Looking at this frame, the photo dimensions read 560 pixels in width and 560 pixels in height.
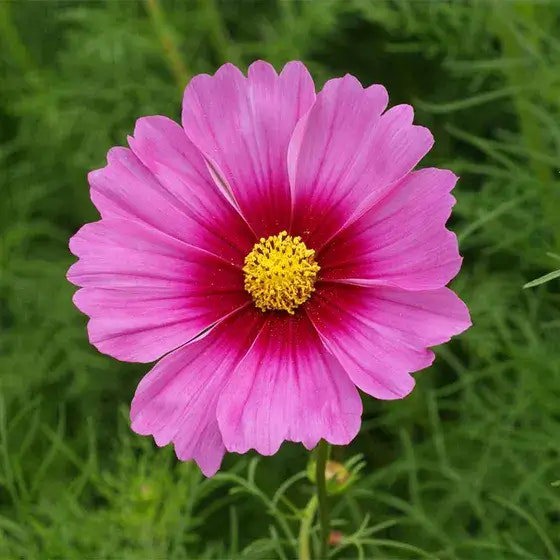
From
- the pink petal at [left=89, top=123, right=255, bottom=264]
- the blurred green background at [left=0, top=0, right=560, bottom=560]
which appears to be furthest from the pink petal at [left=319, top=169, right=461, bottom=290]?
the blurred green background at [left=0, top=0, right=560, bottom=560]

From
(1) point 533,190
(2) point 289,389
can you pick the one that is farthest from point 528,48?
(2) point 289,389

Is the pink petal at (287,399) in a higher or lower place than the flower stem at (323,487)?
higher

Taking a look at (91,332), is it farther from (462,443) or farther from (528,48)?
(462,443)

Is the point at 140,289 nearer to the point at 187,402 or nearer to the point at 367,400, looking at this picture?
the point at 187,402

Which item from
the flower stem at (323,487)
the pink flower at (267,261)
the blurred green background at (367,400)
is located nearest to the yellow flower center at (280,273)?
the pink flower at (267,261)

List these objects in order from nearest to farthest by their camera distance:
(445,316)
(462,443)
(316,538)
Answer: (445,316) → (316,538) → (462,443)

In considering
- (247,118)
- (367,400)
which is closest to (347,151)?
(247,118)

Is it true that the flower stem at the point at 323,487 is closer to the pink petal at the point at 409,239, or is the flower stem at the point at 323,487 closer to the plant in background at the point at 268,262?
the plant in background at the point at 268,262

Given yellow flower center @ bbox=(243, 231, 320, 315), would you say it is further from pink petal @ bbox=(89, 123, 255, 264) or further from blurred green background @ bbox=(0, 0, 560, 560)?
blurred green background @ bbox=(0, 0, 560, 560)
